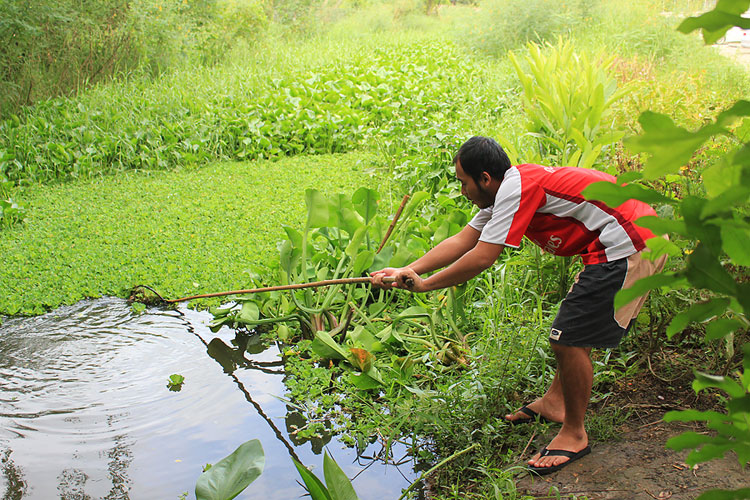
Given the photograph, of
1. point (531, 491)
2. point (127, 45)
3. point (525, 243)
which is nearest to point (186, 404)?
point (531, 491)

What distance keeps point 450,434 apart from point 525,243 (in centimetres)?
148

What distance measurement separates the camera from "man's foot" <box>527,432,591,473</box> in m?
2.52

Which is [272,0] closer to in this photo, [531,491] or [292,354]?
[292,354]

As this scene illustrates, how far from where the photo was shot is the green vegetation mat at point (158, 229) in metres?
4.41

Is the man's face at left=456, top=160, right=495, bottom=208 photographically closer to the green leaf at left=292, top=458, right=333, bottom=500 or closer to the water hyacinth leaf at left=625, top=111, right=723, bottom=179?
the green leaf at left=292, top=458, right=333, bottom=500

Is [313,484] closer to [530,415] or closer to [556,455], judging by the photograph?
[556,455]

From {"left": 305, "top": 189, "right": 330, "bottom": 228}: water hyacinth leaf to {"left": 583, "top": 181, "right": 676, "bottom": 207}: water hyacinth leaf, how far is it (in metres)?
2.77

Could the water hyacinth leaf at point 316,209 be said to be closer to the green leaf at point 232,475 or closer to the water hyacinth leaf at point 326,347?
the water hyacinth leaf at point 326,347

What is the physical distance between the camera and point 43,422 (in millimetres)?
3055

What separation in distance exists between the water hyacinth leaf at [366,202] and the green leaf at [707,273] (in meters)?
3.15

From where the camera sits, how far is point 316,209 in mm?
3721

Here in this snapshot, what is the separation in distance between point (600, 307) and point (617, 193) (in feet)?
5.59

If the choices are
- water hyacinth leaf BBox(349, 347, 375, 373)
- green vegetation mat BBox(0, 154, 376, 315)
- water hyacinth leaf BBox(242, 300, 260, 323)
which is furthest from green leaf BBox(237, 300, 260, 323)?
water hyacinth leaf BBox(349, 347, 375, 373)

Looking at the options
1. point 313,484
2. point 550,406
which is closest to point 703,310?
point 313,484
